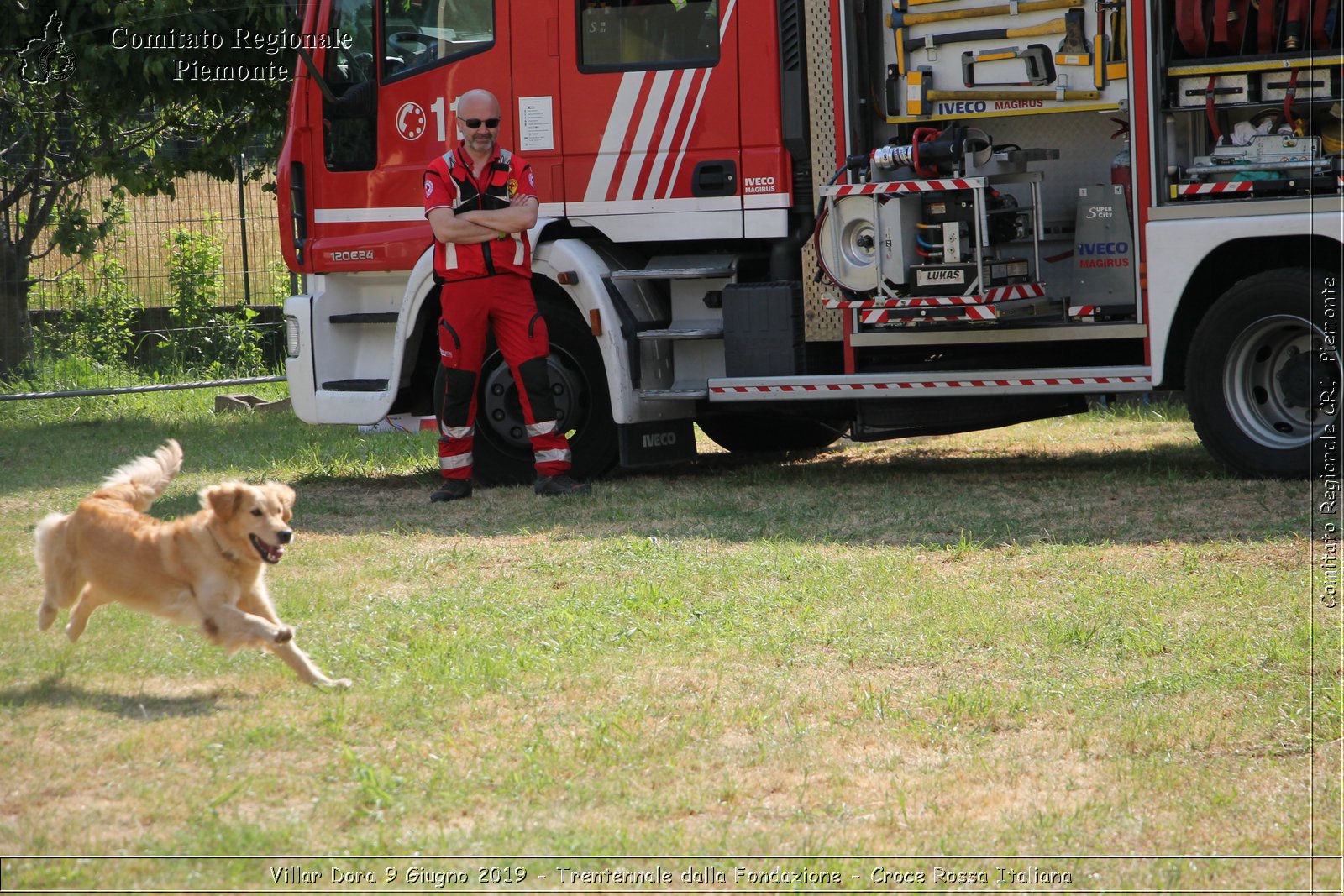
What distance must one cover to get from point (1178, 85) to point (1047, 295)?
118cm

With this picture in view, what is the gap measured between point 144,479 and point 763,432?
539cm

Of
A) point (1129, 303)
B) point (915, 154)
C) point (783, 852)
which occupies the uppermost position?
point (915, 154)

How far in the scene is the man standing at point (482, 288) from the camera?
7961mm

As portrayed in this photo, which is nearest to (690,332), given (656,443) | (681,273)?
(681,273)

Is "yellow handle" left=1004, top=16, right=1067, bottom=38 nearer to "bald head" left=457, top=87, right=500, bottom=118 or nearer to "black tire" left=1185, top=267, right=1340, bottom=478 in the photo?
"black tire" left=1185, top=267, right=1340, bottom=478

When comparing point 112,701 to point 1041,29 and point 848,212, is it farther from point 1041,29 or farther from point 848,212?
point 1041,29

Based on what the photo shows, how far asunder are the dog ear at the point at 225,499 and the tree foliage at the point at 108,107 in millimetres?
8058

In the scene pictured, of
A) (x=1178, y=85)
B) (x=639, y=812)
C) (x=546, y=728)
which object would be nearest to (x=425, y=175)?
(x=1178, y=85)

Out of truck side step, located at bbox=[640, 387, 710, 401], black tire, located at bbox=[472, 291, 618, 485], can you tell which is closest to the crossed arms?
black tire, located at bbox=[472, 291, 618, 485]

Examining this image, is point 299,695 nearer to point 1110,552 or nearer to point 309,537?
point 309,537

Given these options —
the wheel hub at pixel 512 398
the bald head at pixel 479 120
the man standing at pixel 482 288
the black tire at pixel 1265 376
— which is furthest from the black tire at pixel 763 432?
the black tire at pixel 1265 376

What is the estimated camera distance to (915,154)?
7645mm

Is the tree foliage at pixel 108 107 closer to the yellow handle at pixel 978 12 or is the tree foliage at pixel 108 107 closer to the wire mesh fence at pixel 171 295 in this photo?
the wire mesh fence at pixel 171 295

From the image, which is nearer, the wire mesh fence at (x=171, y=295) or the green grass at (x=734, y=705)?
the green grass at (x=734, y=705)
